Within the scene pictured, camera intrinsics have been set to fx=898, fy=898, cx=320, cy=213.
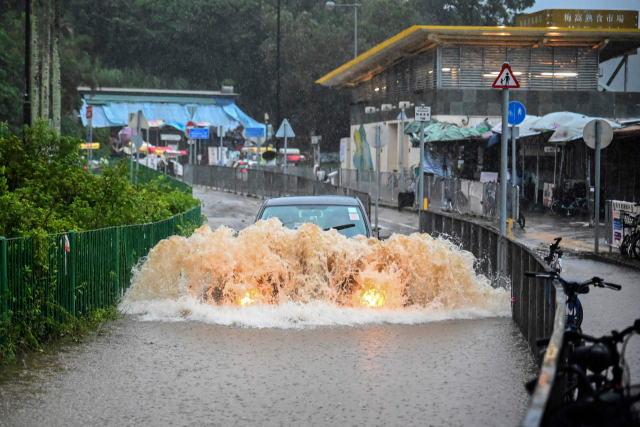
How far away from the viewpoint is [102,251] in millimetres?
10922

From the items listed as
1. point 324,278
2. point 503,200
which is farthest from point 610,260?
point 324,278

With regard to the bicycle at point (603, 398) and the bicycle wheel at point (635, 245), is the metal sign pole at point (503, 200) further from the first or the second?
the bicycle at point (603, 398)

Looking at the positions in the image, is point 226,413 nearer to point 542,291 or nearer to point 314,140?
point 542,291

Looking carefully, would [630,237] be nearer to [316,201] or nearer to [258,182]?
[316,201]

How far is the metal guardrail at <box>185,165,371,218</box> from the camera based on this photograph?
3512 cm

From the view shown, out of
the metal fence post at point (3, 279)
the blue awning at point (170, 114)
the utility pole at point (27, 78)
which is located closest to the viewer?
the metal fence post at point (3, 279)

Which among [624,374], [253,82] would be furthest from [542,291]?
[253,82]

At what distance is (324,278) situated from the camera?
11.0 m

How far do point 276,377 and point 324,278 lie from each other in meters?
3.36

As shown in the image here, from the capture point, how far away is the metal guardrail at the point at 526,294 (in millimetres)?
3421

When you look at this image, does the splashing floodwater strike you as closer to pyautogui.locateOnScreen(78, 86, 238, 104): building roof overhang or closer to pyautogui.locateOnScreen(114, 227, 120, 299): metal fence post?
pyautogui.locateOnScreen(114, 227, 120, 299): metal fence post

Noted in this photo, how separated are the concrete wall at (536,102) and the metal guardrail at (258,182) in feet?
27.7

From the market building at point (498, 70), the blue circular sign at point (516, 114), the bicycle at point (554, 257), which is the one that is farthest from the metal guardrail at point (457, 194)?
the bicycle at point (554, 257)

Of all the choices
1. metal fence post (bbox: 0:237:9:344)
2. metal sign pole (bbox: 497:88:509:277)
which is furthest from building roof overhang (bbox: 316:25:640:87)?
metal fence post (bbox: 0:237:9:344)
